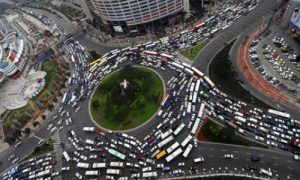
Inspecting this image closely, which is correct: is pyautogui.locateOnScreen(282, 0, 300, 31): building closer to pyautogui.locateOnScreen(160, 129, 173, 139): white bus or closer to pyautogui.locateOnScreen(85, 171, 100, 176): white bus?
pyautogui.locateOnScreen(160, 129, 173, 139): white bus

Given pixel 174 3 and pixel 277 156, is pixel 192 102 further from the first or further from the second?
pixel 174 3

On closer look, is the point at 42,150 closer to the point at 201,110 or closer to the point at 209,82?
the point at 201,110

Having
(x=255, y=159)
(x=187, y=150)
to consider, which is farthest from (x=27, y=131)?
(x=255, y=159)

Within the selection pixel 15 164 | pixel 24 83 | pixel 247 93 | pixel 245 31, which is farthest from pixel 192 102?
pixel 24 83

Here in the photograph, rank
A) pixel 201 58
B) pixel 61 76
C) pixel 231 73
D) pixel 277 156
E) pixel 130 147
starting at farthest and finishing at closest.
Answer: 1. pixel 61 76
2. pixel 201 58
3. pixel 231 73
4. pixel 130 147
5. pixel 277 156

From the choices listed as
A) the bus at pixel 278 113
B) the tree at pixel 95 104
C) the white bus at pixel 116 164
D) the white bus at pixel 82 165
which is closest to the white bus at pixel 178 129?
the white bus at pixel 116 164

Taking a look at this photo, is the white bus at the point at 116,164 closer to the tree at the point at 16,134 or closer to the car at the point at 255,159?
the car at the point at 255,159

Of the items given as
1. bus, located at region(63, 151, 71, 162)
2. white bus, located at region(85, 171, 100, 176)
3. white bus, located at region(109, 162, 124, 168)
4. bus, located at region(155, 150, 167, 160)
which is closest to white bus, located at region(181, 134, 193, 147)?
bus, located at region(155, 150, 167, 160)
